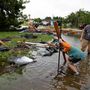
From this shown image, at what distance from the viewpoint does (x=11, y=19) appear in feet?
109

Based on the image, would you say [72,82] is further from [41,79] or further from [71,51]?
[71,51]

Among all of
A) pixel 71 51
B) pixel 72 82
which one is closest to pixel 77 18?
pixel 71 51

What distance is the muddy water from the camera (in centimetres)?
880

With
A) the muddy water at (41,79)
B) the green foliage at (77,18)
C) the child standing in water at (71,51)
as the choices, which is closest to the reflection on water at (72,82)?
the muddy water at (41,79)

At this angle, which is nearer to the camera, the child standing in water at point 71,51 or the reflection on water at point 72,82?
the reflection on water at point 72,82

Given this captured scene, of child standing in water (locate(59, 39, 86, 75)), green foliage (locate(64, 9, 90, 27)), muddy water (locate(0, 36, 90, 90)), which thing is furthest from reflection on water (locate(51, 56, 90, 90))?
green foliage (locate(64, 9, 90, 27))

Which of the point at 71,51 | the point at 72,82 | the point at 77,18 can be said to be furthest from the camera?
the point at 77,18

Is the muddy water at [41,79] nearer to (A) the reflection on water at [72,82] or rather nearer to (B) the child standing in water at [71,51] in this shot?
(A) the reflection on water at [72,82]

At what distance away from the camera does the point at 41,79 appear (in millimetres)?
9727

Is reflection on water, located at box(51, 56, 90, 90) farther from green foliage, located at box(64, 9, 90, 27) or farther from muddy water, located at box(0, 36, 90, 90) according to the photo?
green foliage, located at box(64, 9, 90, 27)

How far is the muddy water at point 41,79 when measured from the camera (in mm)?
8797

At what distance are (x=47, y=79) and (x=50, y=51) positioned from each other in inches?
254

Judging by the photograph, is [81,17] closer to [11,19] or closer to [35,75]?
[11,19]

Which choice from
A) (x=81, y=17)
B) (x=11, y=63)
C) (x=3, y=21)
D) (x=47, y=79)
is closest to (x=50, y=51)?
(x=11, y=63)
